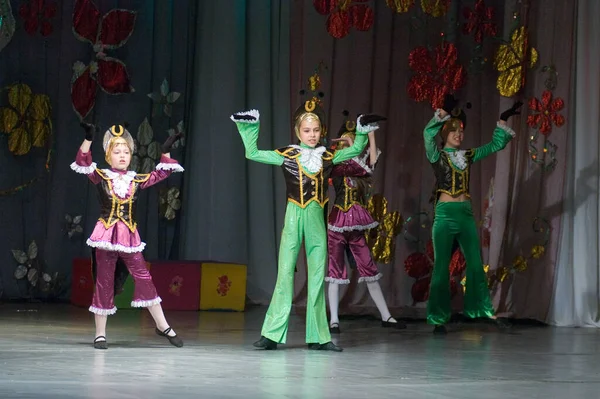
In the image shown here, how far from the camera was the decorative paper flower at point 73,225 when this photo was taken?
8.45 meters

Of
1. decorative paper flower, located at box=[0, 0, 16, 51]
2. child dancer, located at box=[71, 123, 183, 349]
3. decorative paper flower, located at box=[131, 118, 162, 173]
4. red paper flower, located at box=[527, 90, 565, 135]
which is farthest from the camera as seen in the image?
decorative paper flower, located at box=[131, 118, 162, 173]

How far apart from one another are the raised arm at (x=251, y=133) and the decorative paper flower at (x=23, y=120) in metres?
3.19

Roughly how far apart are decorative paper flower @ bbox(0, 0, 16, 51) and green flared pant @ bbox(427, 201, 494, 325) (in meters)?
3.62

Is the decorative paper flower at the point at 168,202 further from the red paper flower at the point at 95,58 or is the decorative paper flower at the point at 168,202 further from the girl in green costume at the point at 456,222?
the girl in green costume at the point at 456,222

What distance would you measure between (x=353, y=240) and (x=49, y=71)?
9.71ft

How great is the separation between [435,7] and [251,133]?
2.93m

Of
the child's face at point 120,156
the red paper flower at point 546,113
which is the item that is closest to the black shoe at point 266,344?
the child's face at point 120,156

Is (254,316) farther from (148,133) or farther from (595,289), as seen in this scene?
(595,289)

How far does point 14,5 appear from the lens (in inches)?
329

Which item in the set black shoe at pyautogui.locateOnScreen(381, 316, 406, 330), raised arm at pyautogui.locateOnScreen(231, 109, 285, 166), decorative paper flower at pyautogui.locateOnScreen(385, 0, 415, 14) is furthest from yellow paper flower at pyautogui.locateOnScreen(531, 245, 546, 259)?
raised arm at pyautogui.locateOnScreen(231, 109, 285, 166)

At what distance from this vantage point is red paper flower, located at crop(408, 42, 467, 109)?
805cm

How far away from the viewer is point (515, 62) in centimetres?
771

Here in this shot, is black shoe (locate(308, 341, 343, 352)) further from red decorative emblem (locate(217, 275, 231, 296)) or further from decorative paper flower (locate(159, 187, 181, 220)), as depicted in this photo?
decorative paper flower (locate(159, 187, 181, 220))

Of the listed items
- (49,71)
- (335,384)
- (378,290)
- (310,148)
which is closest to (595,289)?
(378,290)
